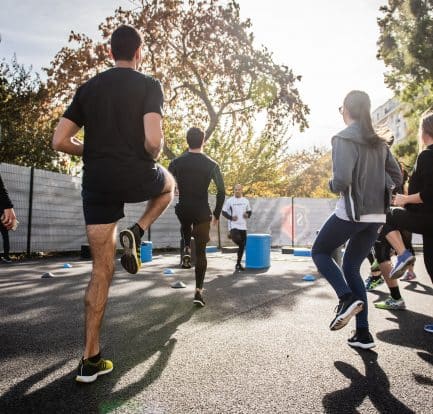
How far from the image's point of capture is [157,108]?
8.66ft

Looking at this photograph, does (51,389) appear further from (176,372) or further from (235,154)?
(235,154)

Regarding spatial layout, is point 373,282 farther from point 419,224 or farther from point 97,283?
point 97,283

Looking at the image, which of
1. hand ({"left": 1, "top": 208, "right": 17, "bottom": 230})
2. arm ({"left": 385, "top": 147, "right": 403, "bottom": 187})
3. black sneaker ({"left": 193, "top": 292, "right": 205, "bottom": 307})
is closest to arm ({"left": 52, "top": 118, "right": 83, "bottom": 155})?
hand ({"left": 1, "top": 208, "right": 17, "bottom": 230})

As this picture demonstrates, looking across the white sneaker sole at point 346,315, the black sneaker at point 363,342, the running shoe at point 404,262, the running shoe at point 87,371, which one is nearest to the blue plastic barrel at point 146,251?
the running shoe at point 404,262

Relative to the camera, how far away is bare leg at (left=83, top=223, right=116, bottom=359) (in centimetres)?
256

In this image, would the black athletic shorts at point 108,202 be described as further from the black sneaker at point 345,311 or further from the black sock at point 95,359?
the black sneaker at point 345,311

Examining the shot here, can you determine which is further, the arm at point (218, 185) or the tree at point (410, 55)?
the tree at point (410, 55)

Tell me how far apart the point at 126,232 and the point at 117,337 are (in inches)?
52.5

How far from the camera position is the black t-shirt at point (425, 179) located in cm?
387

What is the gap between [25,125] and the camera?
752 inches

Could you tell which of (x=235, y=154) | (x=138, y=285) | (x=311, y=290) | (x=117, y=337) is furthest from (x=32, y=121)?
(x=117, y=337)

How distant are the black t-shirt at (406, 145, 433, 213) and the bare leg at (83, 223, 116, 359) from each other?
285 centimetres

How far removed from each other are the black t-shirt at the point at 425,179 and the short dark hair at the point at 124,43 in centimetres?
271

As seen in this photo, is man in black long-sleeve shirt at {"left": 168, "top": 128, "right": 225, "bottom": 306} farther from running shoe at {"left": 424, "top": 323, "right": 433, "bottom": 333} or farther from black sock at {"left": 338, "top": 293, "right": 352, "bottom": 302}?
running shoe at {"left": 424, "top": 323, "right": 433, "bottom": 333}
